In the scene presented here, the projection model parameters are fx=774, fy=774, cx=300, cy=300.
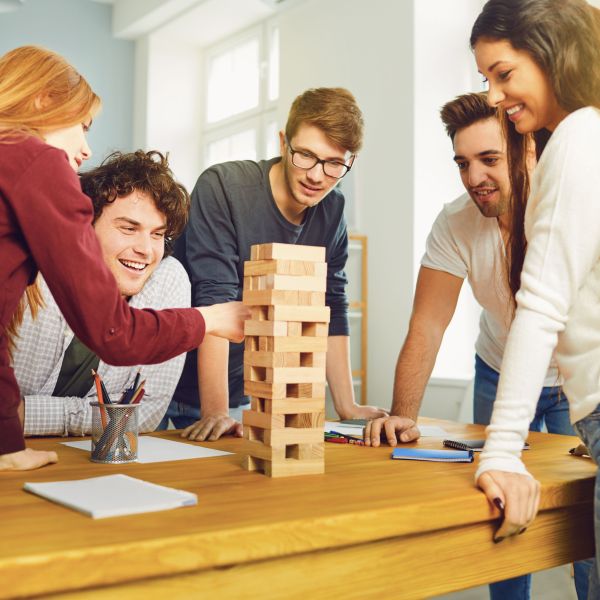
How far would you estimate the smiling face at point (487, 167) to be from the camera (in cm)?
198

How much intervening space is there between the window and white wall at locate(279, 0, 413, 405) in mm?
1252

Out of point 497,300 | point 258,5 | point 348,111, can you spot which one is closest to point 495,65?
point 348,111

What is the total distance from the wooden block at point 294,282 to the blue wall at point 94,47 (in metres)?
6.05

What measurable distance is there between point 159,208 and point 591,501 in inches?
44.1

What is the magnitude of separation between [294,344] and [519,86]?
0.52m

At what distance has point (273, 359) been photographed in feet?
3.75

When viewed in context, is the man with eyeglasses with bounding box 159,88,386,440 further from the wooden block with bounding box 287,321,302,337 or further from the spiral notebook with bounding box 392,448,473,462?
the wooden block with bounding box 287,321,302,337

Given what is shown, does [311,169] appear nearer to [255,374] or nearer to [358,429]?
[358,429]

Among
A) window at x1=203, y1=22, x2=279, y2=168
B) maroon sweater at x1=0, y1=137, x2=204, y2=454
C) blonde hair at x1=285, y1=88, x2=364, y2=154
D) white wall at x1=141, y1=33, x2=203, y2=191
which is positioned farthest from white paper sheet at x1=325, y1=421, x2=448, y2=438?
white wall at x1=141, y1=33, x2=203, y2=191

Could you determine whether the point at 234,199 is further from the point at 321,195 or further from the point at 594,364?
the point at 594,364

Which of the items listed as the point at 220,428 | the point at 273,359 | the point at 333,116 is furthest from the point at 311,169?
the point at 273,359

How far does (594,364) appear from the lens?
108 centimetres

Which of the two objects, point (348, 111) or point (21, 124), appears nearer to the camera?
point (21, 124)

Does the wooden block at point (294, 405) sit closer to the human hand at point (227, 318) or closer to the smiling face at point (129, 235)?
the human hand at point (227, 318)
